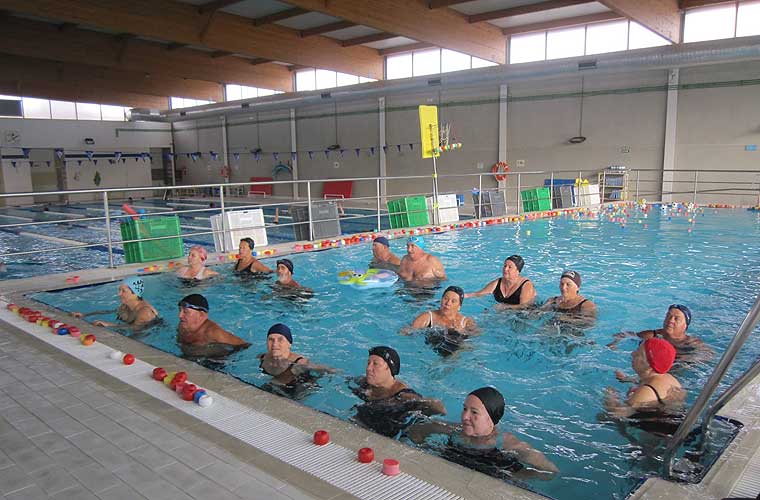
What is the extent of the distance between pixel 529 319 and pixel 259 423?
373cm

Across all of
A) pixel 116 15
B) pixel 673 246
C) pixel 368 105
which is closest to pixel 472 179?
pixel 368 105

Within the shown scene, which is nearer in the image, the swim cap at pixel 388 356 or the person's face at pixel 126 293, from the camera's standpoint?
the swim cap at pixel 388 356

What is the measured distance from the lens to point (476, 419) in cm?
332

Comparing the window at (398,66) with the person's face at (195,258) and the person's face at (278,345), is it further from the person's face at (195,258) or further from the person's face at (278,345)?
the person's face at (278,345)

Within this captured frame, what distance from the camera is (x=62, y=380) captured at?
3.82 metres

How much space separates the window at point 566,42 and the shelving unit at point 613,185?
3876 millimetres

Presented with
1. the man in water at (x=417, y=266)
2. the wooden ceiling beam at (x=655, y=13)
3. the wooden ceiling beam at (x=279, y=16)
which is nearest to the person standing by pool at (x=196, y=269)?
the man in water at (x=417, y=266)

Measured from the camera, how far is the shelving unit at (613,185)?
17.9 m

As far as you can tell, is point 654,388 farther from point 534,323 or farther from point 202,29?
point 202,29

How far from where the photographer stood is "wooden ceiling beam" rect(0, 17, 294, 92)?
17.9 metres

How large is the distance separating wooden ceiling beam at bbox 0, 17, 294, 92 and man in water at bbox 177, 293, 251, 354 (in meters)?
17.1

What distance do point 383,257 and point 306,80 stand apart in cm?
1880

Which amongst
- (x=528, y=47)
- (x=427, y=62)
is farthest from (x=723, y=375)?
(x=427, y=62)

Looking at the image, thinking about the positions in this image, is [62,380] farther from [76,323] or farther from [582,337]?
[582,337]
